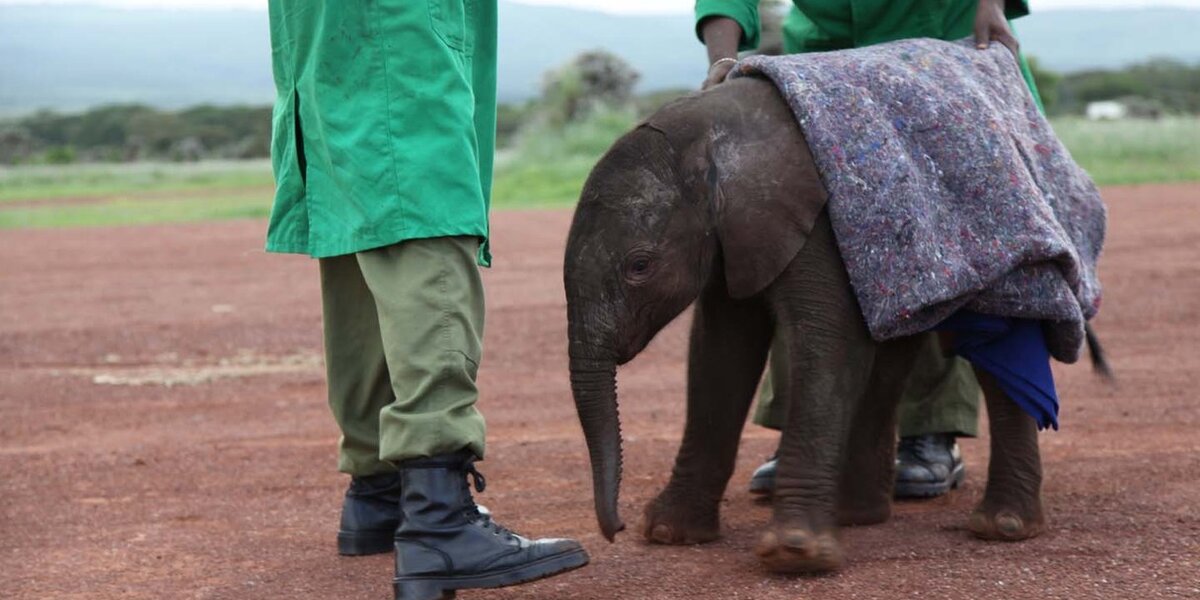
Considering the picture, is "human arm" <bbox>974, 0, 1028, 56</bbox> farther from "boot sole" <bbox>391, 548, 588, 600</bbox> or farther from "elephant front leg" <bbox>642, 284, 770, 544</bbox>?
"boot sole" <bbox>391, 548, 588, 600</bbox>

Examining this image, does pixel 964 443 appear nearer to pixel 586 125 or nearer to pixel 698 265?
pixel 698 265

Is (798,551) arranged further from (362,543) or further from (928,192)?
(362,543)

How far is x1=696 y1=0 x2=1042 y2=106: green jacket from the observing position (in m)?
4.95

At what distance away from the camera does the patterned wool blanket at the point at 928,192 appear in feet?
13.6

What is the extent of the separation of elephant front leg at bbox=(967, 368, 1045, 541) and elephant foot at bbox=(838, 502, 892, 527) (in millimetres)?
265

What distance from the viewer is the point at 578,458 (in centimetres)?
584

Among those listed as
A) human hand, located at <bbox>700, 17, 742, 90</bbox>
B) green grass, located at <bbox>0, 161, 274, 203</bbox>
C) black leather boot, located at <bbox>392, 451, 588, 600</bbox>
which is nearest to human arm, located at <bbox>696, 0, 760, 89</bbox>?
human hand, located at <bbox>700, 17, 742, 90</bbox>

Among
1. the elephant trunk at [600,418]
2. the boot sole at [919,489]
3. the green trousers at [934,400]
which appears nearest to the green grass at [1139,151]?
the green trousers at [934,400]

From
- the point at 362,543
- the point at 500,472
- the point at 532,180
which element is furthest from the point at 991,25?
the point at 532,180

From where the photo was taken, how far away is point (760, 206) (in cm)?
411

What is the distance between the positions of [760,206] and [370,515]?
4.39 feet

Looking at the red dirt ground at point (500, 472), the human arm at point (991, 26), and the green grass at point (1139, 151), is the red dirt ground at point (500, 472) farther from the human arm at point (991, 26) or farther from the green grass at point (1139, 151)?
the green grass at point (1139, 151)

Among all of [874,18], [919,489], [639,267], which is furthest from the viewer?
[919,489]

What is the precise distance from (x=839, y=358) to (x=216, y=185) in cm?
3537
